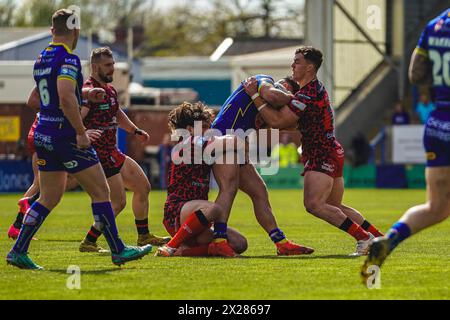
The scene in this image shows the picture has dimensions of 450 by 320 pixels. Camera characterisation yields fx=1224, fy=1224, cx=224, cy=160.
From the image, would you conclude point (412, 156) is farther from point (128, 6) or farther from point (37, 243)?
point (128, 6)

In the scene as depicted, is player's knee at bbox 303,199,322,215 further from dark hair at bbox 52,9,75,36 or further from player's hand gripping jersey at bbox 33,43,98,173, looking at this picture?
dark hair at bbox 52,9,75,36

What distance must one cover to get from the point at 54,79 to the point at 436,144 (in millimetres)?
3337

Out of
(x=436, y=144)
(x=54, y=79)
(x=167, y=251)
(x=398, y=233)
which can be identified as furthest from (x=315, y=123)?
(x=398, y=233)

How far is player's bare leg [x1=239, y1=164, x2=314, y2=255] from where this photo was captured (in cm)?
1219

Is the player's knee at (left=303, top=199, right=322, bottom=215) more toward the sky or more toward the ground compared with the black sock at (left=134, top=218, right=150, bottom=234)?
more toward the sky

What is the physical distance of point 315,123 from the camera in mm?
12375

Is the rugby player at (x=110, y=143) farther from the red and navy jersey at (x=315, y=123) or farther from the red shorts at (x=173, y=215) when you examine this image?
the red and navy jersey at (x=315, y=123)

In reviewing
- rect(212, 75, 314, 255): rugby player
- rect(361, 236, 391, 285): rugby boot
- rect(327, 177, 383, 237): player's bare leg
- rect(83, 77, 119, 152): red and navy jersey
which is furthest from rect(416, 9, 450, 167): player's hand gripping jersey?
rect(83, 77, 119, 152): red and navy jersey

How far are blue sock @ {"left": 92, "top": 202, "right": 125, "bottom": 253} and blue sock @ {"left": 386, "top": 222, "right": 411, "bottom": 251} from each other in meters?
2.72

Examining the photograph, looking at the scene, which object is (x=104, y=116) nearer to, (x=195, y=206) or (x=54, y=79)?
(x=195, y=206)

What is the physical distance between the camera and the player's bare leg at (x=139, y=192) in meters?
13.6

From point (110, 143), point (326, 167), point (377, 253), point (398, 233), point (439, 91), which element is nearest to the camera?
point (377, 253)

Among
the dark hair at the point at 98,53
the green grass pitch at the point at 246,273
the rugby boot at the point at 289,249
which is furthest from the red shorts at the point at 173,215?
the dark hair at the point at 98,53

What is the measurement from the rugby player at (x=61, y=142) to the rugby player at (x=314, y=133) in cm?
217
